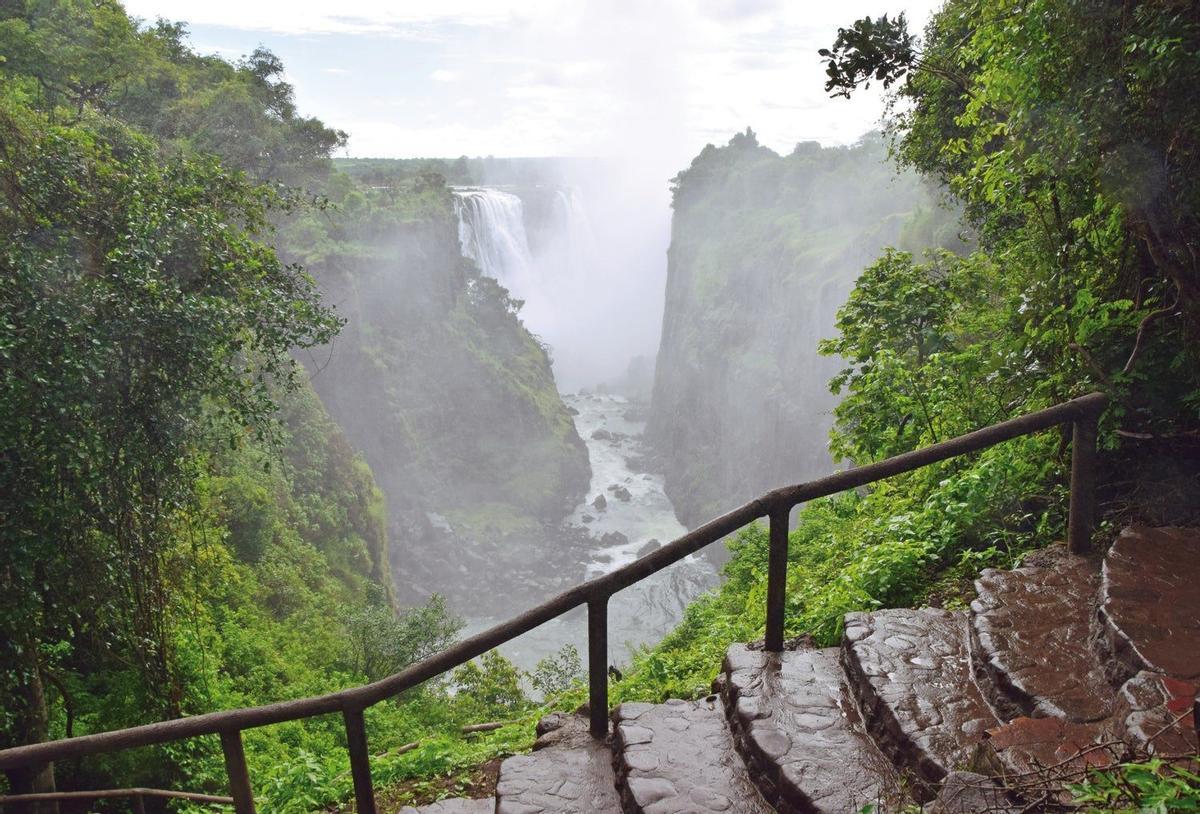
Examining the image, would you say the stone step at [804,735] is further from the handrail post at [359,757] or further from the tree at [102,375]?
the tree at [102,375]

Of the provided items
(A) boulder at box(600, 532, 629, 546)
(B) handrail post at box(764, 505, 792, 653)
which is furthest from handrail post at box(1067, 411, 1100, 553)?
(A) boulder at box(600, 532, 629, 546)

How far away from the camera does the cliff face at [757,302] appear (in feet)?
150

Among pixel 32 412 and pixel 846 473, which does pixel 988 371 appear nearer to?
pixel 846 473

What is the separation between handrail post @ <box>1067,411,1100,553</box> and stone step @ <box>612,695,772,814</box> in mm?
2124

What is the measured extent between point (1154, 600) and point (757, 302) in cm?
5236

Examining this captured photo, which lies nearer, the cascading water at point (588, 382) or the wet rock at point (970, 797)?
the wet rock at point (970, 797)

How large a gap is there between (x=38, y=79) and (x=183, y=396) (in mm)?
12977

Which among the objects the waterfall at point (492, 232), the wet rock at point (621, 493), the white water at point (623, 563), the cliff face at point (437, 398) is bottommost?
the white water at point (623, 563)

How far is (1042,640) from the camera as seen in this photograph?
11.5 feet

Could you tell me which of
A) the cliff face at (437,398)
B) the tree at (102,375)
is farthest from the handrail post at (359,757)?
the cliff face at (437,398)

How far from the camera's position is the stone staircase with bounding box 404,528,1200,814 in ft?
9.23

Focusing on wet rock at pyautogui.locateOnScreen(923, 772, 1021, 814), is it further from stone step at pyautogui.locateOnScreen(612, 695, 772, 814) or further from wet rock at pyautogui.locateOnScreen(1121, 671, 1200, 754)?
stone step at pyautogui.locateOnScreen(612, 695, 772, 814)

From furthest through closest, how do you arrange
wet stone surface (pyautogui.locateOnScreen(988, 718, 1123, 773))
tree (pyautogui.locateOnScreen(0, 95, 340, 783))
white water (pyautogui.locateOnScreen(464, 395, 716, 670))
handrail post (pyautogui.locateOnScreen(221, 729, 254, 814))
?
1. white water (pyautogui.locateOnScreen(464, 395, 716, 670))
2. tree (pyautogui.locateOnScreen(0, 95, 340, 783))
3. handrail post (pyautogui.locateOnScreen(221, 729, 254, 814))
4. wet stone surface (pyautogui.locateOnScreen(988, 718, 1123, 773))

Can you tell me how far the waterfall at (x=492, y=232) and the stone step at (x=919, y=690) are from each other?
4539cm
